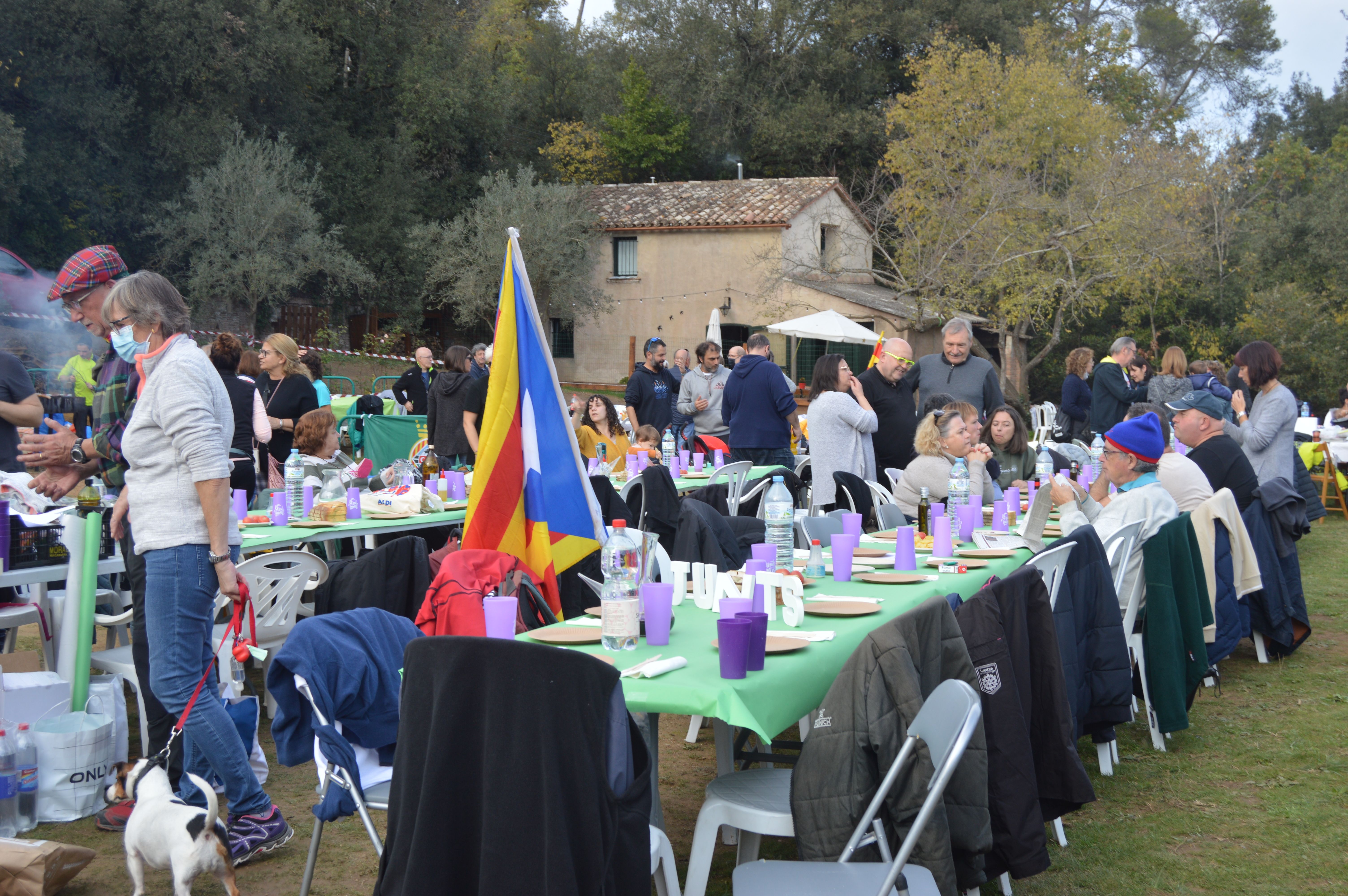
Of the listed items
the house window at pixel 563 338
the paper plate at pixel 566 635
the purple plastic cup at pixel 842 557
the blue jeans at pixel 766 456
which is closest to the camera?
the paper plate at pixel 566 635

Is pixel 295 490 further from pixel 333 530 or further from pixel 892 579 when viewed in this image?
pixel 892 579

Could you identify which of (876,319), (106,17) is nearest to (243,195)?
(106,17)

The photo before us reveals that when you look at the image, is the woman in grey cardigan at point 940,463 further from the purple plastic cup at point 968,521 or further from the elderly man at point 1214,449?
the elderly man at point 1214,449

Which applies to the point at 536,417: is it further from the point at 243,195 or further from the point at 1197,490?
the point at 243,195

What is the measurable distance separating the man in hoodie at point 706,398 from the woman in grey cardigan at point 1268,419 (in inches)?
167

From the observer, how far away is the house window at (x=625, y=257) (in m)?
31.6

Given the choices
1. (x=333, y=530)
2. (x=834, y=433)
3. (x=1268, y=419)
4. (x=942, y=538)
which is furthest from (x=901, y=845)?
(x=1268, y=419)

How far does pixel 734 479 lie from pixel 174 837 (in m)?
4.96

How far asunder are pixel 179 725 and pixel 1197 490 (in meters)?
4.94

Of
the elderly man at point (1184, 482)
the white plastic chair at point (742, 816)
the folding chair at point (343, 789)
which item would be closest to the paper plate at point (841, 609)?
the white plastic chair at point (742, 816)

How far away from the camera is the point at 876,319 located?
28.3 metres

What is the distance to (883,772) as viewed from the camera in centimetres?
254

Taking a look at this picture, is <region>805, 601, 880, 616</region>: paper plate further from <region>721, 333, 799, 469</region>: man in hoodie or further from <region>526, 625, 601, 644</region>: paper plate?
<region>721, 333, 799, 469</region>: man in hoodie

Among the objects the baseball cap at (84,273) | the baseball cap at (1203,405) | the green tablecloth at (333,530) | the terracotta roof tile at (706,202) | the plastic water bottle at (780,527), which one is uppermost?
the terracotta roof tile at (706,202)
